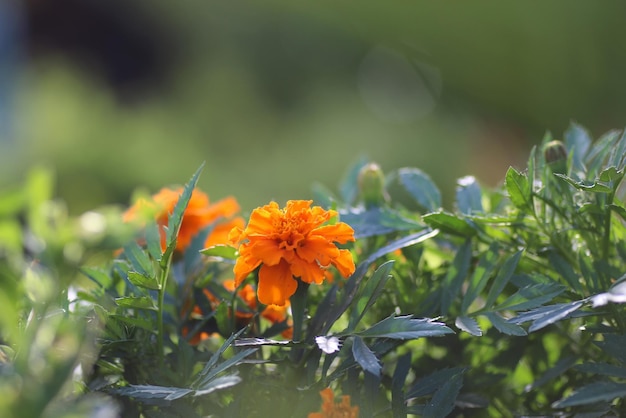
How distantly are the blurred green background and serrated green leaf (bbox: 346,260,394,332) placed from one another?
4.28ft

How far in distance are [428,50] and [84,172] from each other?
158 cm

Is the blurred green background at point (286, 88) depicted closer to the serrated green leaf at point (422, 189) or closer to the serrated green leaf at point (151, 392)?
the serrated green leaf at point (422, 189)

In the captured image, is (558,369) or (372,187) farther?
(372,187)

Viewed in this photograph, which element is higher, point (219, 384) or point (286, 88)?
point (219, 384)

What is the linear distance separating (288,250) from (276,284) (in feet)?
0.07

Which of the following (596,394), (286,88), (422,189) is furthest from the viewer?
(286,88)

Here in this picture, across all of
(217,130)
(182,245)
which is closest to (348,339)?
(182,245)

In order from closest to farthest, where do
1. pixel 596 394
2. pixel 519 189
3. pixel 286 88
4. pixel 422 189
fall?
pixel 596 394 < pixel 519 189 < pixel 422 189 < pixel 286 88

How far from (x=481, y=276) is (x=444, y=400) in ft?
0.31

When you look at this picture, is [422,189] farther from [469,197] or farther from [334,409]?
[334,409]

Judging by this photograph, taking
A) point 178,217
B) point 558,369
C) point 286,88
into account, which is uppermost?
point 178,217

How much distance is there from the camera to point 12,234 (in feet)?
1.14

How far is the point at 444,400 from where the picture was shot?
40 centimetres

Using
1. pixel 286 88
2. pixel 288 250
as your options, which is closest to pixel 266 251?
pixel 288 250
